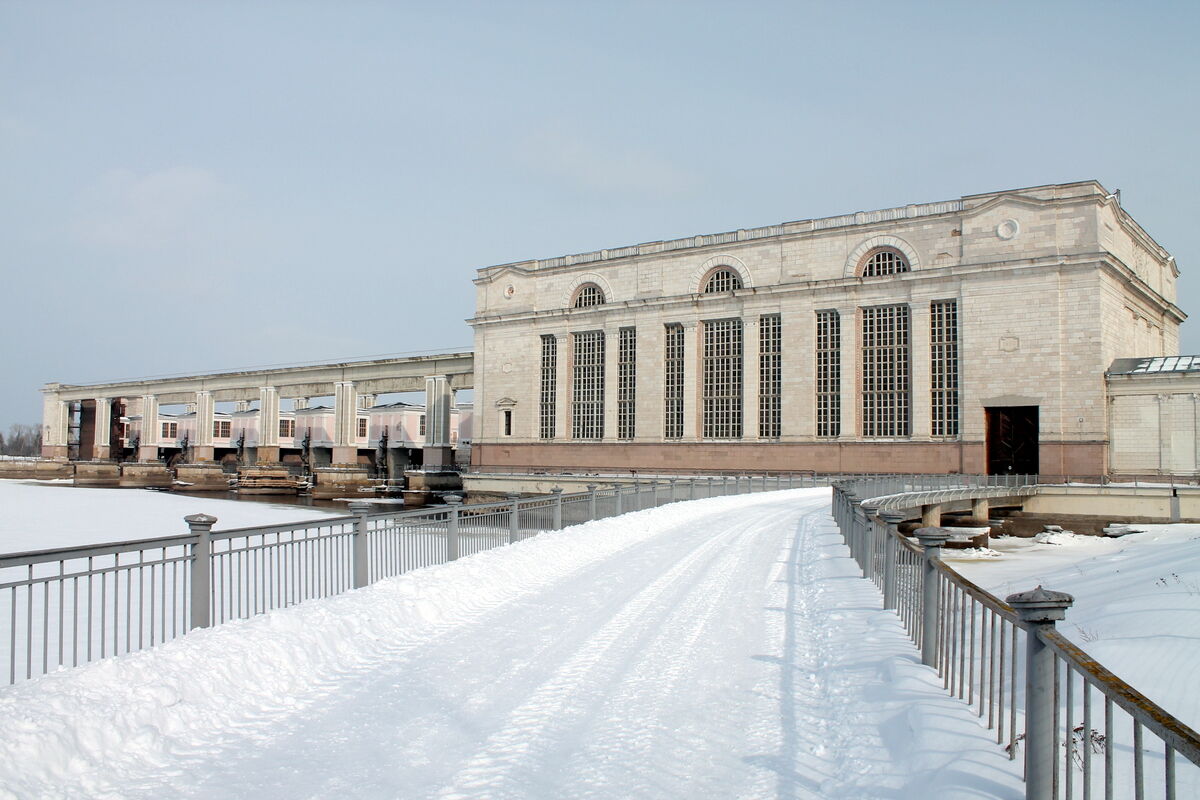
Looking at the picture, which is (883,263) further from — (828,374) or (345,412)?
(345,412)

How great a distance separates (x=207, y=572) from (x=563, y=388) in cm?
5540

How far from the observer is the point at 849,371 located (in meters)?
52.2

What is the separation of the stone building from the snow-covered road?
4127 centimetres

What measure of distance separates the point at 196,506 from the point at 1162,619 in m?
39.1

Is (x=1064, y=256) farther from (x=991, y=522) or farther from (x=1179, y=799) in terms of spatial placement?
(x=1179, y=799)

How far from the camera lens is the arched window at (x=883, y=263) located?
168 feet

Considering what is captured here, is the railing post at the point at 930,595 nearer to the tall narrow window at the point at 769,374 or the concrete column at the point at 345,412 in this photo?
the tall narrow window at the point at 769,374

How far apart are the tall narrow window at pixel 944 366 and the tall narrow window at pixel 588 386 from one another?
2369 centimetres

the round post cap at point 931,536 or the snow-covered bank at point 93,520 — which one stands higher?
the round post cap at point 931,536

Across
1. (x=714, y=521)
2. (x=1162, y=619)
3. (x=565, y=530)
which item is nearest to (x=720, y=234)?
(x=714, y=521)

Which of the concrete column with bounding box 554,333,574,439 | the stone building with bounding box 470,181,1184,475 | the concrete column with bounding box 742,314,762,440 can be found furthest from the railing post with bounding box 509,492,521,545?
the concrete column with bounding box 554,333,574,439

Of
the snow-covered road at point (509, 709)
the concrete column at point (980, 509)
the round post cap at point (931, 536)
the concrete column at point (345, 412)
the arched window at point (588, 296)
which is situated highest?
the arched window at point (588, 296)

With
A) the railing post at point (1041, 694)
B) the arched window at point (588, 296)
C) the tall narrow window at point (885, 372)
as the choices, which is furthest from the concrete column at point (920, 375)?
the railing post at point (1041, 694)

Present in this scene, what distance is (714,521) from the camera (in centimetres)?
2441
